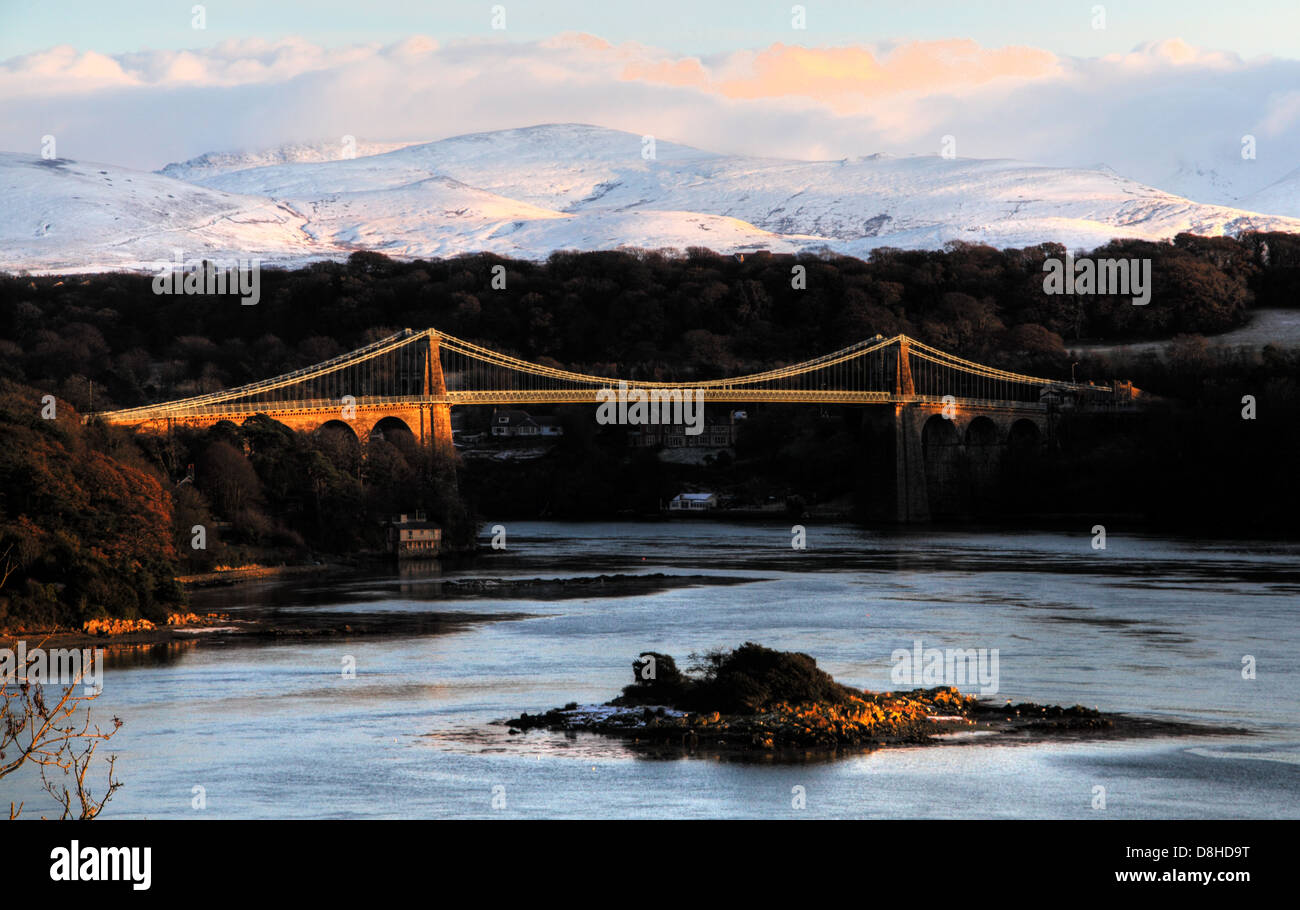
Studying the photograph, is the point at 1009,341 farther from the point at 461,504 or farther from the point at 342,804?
the point at 342,804

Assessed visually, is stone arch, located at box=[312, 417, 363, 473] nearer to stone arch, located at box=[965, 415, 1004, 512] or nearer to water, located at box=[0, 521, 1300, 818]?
water, located at box=[0, 521, 1300, 818]

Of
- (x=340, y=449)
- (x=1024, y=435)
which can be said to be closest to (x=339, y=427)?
(x=340, y=449)

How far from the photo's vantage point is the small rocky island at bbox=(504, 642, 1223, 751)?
17422 mm

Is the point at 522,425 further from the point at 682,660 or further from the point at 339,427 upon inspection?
the point at 682,660

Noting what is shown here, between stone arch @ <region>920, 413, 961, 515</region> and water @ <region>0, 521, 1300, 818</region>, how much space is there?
32794mm

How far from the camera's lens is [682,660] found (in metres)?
23.9

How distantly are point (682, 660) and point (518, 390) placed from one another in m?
49.0

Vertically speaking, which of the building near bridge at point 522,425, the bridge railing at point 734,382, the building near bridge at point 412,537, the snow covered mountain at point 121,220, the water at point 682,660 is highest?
the snow covered mountain at point 121,220

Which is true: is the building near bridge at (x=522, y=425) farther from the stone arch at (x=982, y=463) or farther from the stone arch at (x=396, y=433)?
the stone arch at (x=396, y=433)

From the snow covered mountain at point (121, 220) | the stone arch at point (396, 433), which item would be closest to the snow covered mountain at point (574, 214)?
the snow covered mountain at point (121, 220)

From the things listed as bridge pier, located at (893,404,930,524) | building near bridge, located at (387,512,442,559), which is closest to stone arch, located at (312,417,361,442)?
building near bridge, located at (387,512,442,559)

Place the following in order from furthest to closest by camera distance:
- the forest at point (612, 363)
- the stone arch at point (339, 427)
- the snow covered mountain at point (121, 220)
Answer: the snow covered mountain at point (121, 220) → the stone arch at point (339, 427) → the forest at point (612, 363)

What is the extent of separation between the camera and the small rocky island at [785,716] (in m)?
17.4

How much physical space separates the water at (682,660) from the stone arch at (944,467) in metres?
32.8
